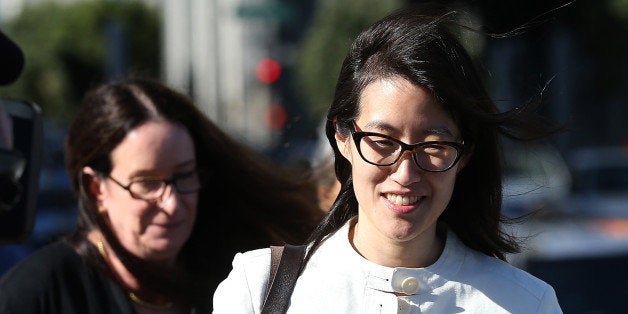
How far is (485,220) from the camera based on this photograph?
2.64 meters

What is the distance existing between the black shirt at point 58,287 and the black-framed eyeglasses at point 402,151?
51.6 inches

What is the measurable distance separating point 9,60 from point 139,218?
103 centimetres

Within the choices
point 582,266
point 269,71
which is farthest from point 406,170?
point 269,71

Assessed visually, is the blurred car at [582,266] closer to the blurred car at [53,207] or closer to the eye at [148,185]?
the eye at [148,185]

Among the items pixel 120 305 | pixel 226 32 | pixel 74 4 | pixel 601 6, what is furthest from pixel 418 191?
pixel 74 4

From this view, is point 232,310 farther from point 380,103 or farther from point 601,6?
point 601,6

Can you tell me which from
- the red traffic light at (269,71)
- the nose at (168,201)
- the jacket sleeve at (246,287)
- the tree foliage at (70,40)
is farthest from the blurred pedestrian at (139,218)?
the tree foliage at (70,40)

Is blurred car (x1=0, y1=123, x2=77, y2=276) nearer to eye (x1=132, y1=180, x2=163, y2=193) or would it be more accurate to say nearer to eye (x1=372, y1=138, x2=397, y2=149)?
eye (x1=132, y1=180, x2=163, y2=193)

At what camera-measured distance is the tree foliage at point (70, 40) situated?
43.3m

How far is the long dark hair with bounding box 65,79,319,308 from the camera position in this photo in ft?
12.0

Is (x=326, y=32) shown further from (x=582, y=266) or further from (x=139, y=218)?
(x=139, y=218)

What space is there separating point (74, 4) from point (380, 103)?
47.9 m

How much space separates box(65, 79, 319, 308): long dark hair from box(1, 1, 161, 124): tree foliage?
3914 cm

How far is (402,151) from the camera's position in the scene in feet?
7.61
